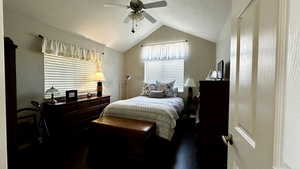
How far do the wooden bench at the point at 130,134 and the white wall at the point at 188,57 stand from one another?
2.67 metres

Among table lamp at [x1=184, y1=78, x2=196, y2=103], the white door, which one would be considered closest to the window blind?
table lamp at [x1=184, y1=78, x2=196, y2=103]

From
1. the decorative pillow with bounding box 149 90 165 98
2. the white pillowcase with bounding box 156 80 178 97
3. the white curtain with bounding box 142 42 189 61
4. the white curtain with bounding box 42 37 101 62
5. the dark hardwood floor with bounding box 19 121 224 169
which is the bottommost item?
the dark hardwood floor with bounding box 19 121 224 169

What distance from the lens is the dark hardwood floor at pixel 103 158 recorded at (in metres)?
2.08

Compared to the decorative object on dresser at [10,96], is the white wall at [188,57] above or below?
above

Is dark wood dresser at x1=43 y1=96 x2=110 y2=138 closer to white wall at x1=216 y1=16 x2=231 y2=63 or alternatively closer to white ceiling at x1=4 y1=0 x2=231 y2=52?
white ceiling at x1=4 y1=0 x2=231 y2=52

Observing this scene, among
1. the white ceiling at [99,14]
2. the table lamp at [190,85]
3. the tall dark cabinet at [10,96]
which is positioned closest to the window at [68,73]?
the white ceiling at [99,14]

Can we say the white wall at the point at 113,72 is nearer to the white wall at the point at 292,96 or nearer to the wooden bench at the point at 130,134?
the wooden bench at the point at 130,134

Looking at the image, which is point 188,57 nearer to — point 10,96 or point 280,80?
point 10,96

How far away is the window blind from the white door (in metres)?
3.85

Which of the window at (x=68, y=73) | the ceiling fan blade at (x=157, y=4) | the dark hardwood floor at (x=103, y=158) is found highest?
the ceiling fan blade at (x=157, y=4)

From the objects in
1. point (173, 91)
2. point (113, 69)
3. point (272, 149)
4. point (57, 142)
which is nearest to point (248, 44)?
point (272, 149)

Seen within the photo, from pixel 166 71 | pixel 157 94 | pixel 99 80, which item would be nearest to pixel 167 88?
pixel 157 94

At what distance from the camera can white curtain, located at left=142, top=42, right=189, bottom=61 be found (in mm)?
4654

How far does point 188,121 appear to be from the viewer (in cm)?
427
